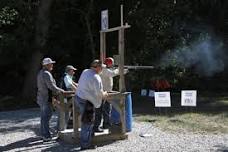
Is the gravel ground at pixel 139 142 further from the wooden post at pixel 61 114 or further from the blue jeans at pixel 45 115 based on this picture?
the wooden post at pixel 61 114

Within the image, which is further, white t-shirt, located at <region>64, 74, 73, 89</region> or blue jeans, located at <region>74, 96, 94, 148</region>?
white t-shirt, located at <region>64, 74, 73, 89</region>

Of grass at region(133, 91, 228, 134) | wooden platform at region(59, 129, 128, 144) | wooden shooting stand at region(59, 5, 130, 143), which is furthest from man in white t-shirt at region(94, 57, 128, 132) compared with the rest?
grass at region(133, 91, 228, 134)

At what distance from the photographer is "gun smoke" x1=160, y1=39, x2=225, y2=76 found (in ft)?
83.2

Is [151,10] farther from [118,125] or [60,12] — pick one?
[118,125]

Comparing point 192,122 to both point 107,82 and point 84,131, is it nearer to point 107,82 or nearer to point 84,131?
point 107,82

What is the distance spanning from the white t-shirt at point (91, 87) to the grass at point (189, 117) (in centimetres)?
290

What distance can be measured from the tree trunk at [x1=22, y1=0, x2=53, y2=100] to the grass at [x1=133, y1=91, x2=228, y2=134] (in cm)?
533

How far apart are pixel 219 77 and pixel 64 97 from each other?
16.5m

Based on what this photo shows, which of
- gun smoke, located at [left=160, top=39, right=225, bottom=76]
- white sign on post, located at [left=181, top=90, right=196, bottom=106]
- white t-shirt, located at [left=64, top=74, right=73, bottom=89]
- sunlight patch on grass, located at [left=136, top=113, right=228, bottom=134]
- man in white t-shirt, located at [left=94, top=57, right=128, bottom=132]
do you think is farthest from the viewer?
gun smoke, located at [left=160, top=39, right=225, bottom=76]

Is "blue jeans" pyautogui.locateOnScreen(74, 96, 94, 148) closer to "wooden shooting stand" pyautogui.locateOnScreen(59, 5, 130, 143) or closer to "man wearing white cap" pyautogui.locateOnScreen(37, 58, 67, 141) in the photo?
"wooden shooting stand" pyautogui.locateOnScreen(59, 5, 130, 143)

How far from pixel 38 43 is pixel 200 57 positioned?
28.0 ft

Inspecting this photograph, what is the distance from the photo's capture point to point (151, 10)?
21.6 m

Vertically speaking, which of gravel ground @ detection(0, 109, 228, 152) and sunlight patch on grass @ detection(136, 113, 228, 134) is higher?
sunlight patch on grass @ detection(136, 113, 228, 134)

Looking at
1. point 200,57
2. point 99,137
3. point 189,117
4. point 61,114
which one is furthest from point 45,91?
point 200,57
